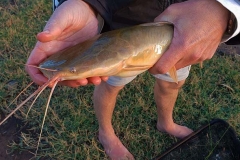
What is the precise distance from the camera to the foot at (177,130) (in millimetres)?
2400

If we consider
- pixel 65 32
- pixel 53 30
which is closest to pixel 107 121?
pixel 65 32

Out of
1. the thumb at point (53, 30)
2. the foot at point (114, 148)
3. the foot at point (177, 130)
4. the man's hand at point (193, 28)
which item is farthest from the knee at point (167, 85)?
the thumb at point (53, 30)

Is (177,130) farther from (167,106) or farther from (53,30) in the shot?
(53,30)

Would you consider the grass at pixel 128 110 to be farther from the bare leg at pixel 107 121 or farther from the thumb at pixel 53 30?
the thumb at pixel 53 30

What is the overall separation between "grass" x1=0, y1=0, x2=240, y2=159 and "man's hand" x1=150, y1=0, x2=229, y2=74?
1055 millimetres

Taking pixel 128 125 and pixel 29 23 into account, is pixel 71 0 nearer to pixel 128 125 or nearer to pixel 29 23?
pixel 128 125

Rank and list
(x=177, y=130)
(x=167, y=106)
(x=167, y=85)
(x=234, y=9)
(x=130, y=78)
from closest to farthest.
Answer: (x=234, y=9)
(x=130, y=78)
(x=167, y=85)
(x=167, y=106)
(x=177, y=130)

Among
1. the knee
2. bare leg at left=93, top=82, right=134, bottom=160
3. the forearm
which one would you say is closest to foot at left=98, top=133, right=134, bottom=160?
bare leg at left=93, top=82, right=134, bottom=160

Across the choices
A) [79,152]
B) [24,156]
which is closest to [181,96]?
[79,152]

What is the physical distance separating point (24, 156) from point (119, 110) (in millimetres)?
752

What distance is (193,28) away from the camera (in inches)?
54.2

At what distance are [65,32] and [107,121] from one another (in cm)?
88

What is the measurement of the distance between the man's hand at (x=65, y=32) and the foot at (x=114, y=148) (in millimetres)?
906

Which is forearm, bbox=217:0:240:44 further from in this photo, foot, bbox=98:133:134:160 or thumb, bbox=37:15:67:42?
foot, bbox=98:133:134:160
